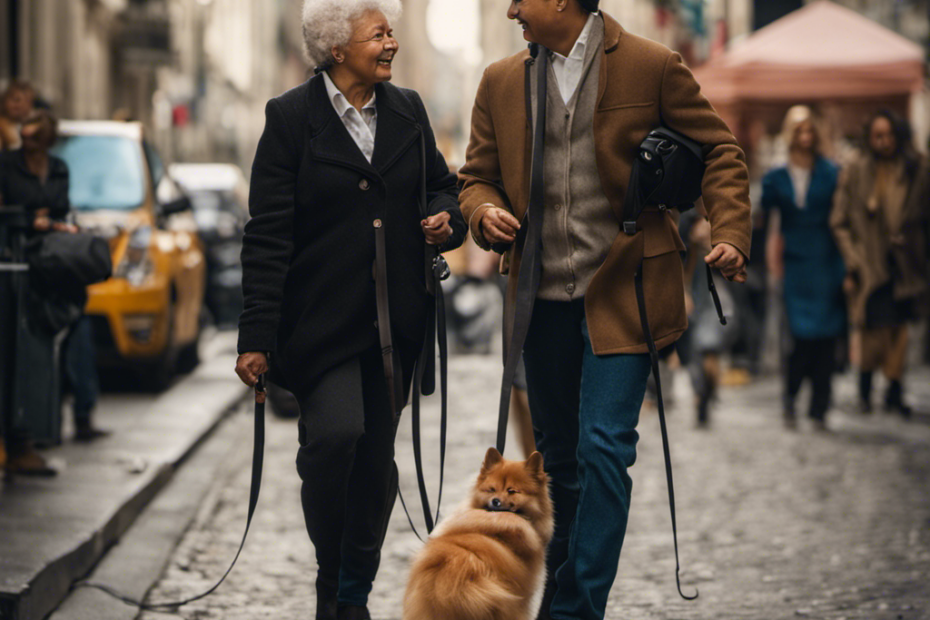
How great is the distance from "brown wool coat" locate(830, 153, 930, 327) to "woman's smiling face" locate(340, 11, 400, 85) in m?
6.38

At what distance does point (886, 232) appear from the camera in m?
10.4

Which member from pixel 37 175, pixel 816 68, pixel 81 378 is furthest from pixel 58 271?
pixel 816 68

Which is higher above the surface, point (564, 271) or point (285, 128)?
point (285, 128)

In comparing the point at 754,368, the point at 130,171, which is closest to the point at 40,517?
the point at 130,171

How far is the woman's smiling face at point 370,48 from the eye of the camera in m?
4.33

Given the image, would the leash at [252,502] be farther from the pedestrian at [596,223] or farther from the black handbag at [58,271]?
the black handbag at [58,271]

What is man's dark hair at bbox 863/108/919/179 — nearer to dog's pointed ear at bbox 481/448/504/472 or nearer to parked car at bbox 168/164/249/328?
parked car at bbox 168/164/249/328

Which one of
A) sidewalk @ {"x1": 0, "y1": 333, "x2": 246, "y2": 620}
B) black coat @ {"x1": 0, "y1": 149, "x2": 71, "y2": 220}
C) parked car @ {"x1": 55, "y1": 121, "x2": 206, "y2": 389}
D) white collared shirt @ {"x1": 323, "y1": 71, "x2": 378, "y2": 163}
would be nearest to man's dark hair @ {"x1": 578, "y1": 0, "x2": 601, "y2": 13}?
white collared shirt @ {"x1": 323, "y1": 71, "x2": 378, "y2": 163}

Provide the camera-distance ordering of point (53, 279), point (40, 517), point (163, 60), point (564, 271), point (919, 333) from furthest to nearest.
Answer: point (163, 60), point (919, 333), point (53, 279), point (40, 517), point (564, 271)

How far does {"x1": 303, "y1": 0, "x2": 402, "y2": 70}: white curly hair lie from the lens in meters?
4.33

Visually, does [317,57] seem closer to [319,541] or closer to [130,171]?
[319,541]

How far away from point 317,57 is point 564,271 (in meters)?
0.97

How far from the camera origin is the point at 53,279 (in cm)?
695

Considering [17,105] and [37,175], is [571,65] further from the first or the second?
[17,105]
